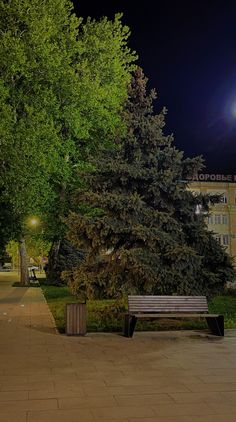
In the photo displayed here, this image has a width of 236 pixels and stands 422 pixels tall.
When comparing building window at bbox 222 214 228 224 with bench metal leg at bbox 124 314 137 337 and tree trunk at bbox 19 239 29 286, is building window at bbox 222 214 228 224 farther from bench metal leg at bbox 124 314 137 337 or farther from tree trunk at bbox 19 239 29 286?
bench metal leg at bbox 124 314 137 337

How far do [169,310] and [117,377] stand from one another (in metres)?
4.72

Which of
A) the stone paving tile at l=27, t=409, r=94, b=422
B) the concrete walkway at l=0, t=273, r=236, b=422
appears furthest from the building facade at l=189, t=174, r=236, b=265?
the stone paving tile at l=27, t=409, r=94, b=422

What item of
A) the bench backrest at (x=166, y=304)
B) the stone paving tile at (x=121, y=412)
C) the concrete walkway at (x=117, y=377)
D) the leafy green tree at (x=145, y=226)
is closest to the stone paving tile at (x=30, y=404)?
the concrete walkway at (x=117, y=377)

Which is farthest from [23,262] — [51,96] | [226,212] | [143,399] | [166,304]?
[226,212]

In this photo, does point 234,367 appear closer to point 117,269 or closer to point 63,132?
point 117,269

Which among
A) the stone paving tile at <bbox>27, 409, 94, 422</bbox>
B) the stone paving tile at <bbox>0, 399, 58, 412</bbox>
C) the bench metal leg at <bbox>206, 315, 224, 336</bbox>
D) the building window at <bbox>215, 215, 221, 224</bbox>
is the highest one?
the building window at <bbox>215, 215, 221, 224</bbox>

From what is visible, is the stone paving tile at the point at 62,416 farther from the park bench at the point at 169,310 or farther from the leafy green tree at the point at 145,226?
the leafy green tree at the point at 145,226

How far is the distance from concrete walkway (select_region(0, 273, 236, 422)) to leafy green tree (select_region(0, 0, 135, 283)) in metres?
14.4

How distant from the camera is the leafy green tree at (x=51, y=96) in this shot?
24953mm

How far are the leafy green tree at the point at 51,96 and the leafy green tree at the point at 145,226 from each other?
10118 millimetres

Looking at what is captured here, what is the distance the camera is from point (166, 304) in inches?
474

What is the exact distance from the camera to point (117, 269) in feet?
46.2

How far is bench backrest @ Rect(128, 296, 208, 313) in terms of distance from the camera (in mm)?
11820

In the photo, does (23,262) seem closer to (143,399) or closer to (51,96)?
(51,96)
